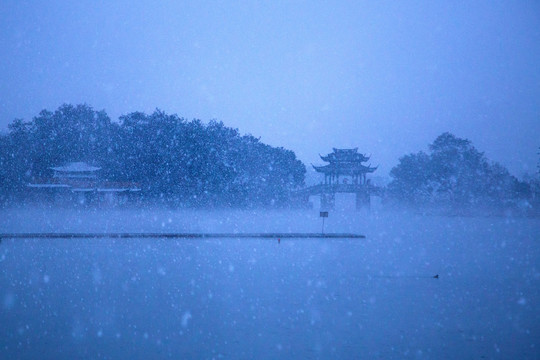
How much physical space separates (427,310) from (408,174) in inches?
1968

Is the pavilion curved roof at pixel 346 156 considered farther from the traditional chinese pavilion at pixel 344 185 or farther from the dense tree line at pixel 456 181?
the dense tree line at pixel 456 181

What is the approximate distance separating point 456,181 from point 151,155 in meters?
33.4

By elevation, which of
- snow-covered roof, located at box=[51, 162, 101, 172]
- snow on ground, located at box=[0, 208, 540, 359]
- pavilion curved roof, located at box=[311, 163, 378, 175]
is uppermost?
pavilion curved roof, located at box=[311, 163, 378, 175]

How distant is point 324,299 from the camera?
9000 millimetres

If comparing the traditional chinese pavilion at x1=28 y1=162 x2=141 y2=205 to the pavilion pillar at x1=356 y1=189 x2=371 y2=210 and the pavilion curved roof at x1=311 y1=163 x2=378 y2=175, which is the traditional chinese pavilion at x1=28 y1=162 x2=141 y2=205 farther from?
the pavilion pillar at x1=356 y1=189 x2=371 y2=210

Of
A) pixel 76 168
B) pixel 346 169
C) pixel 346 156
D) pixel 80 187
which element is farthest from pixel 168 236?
pixel 346 156

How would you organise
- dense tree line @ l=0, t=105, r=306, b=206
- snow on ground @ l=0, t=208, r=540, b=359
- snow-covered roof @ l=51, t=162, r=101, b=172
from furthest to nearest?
1. snow-covered roof @ l=51, t=162, r=101, b=172
2. dense tree line @ l=0, t=105, r=306, b=206
3. snow on ground @ l=0, t=208, r=540, b=359

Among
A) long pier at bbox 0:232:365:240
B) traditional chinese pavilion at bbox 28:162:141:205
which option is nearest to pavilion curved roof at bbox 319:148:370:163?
traditional chinese pavilion at bbox 28:162:141:205

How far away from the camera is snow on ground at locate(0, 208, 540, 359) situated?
6168 mm

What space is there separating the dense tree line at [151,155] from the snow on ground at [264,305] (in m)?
32.5

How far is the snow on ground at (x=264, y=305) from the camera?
617 cm

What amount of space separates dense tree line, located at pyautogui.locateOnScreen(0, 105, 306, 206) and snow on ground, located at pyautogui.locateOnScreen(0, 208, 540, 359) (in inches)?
1280

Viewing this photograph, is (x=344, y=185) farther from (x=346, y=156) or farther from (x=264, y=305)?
(x=264, y=305)

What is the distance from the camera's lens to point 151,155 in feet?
158
